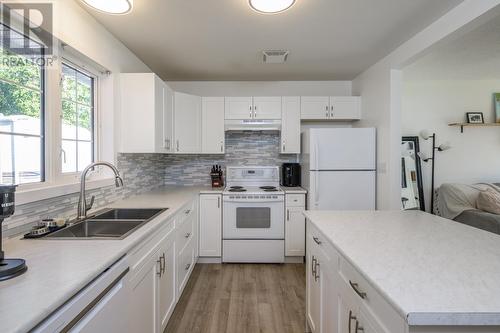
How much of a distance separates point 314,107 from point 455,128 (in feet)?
7.65

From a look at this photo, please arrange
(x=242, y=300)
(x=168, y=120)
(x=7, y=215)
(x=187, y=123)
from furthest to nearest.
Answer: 1. (x=187, y=123)
2. (x=168, y=120)
3. (x=242, y=300)
4. (x=7, y=215)

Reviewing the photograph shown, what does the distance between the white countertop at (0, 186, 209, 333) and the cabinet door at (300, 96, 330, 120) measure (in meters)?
2.50

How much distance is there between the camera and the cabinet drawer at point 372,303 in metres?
0.77

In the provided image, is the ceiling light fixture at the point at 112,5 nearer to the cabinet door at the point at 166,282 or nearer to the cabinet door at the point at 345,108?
the cabinet door at the point at 166,282

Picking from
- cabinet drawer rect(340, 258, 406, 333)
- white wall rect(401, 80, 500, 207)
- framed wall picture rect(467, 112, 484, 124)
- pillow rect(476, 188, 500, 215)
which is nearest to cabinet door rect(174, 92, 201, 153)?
cabinet drawer rect(340, 258, 406, 333)

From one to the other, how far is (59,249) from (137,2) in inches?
63.9

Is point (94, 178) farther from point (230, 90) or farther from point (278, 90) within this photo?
point (278, 90)

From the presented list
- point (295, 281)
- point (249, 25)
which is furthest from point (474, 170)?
point (249, 25)

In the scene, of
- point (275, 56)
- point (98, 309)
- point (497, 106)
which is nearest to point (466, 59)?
point (497, 106)

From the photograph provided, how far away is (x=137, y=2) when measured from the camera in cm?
179

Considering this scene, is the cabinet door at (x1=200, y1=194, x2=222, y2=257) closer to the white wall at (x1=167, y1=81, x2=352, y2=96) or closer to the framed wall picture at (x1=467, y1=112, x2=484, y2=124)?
the white wall at (x1=167, y1=81, x2=352, y2=96)

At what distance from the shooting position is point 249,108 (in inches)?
132

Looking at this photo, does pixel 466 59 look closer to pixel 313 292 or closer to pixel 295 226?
pixel 295 226

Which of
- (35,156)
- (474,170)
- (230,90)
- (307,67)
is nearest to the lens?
(35,156)
